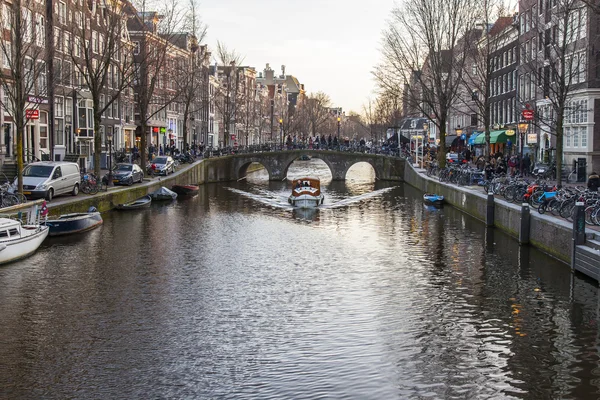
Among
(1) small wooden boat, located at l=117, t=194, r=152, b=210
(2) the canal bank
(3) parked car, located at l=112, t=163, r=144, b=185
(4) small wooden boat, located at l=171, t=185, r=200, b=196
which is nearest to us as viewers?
(2) the canal bank

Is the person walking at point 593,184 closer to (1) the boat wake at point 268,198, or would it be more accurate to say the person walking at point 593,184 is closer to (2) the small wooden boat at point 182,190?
(1) the boat wake at point 268,198

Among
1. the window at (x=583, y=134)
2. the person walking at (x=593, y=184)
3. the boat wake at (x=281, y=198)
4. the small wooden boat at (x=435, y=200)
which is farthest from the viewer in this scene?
the window at (x=583, y=134)

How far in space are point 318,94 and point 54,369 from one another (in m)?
161

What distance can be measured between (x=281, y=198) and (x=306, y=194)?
630 cm

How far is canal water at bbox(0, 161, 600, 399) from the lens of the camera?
13.9 m

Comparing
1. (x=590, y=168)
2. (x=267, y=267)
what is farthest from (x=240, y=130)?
(x=267, y=267)

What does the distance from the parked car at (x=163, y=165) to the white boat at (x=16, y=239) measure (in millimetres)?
30036

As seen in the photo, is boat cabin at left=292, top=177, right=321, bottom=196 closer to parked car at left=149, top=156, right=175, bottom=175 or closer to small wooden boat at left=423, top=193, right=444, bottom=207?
small wooden boat at left=423, top=193, right=444, bottom=207

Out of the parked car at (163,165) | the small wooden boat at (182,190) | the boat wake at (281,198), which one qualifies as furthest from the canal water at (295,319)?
the parked car at (163,165)

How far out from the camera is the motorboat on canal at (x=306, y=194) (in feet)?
155

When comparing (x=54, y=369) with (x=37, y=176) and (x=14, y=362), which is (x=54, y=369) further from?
(x=37, y=176)

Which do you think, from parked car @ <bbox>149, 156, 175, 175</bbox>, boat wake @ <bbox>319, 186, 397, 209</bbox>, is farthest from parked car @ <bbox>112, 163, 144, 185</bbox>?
boat wake @ <bbox>319, 186, 397, 209</bbox>

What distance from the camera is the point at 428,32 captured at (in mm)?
55594

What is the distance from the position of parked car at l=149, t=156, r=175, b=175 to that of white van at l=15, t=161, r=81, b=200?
17.2 m
